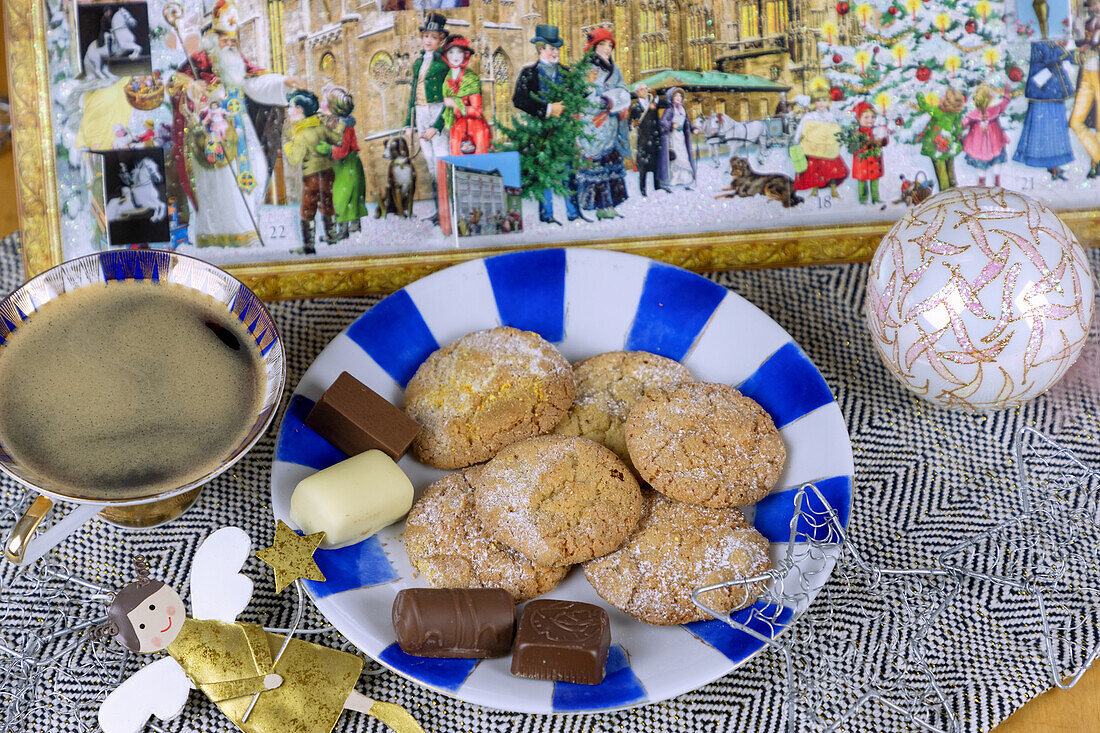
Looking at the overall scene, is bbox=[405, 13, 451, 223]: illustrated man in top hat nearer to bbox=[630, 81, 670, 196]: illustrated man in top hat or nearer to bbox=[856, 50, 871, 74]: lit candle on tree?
bbox=[630, 81, 670, 196]: illustrated man in top hat

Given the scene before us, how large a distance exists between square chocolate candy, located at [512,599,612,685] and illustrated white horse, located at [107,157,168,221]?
2.97 feet

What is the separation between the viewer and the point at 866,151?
4.67 feet

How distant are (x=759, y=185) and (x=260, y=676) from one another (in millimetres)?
1031

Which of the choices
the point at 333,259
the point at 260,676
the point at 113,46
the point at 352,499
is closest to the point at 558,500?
the point at 352,499

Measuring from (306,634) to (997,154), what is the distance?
1293 mm

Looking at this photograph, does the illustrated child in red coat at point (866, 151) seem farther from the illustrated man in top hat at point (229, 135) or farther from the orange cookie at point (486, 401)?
the illustrated man in top hat at point (229, 135)

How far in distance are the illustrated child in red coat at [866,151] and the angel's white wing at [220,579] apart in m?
1.08

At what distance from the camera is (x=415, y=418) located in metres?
1.14

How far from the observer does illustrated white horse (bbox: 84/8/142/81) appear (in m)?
1.39

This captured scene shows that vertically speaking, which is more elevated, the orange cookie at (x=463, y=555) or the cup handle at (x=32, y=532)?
the cup handle at (x=32, y=532)

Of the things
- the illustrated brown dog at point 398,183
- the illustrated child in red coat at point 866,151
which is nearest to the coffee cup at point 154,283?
the illustrated brown dog at point 398,183

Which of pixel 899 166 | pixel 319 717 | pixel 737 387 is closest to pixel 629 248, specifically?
pixel 737 387

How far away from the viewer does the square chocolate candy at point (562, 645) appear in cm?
90

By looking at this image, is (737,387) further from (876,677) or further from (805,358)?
(876,677)
